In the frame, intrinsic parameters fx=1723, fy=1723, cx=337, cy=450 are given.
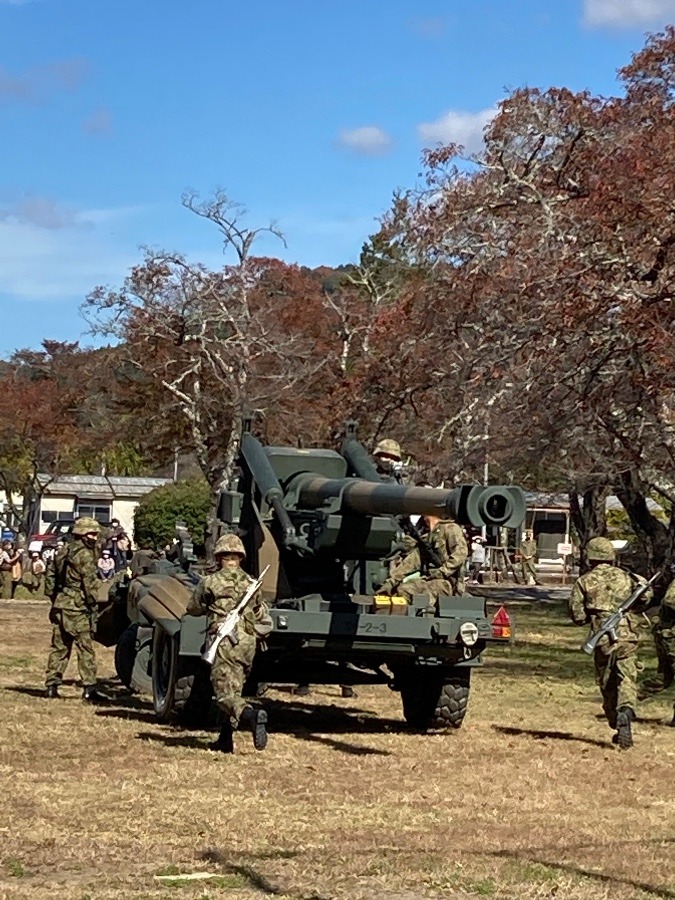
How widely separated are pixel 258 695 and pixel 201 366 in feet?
76.8

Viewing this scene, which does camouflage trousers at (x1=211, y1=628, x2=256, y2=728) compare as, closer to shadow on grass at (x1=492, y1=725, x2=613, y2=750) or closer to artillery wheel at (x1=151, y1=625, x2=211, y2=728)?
artillery wheel at (x1=151, y1=625, x2=211, y2=728)

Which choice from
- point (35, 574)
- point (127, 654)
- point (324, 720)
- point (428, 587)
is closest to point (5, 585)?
point (35, 574)

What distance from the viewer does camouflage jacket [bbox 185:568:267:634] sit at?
1223cm

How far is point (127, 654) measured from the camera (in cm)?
1628

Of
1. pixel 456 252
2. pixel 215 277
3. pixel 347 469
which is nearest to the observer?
pixel 347 469

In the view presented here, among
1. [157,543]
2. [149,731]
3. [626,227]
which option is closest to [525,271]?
[626,227]

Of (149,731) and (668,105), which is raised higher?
(668,105)

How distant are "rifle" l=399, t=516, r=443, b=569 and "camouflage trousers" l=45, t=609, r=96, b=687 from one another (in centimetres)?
316

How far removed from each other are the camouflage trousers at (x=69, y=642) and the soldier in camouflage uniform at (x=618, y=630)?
4503mm

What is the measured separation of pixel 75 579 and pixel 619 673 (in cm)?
508

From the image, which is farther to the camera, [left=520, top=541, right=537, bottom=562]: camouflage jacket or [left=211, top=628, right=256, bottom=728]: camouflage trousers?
[left=520, top=541, right=537, bottom=562]: camouflage jacket

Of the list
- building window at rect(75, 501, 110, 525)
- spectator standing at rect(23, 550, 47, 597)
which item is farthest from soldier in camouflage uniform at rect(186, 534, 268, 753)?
building window at rect(75, 501, 110, 525)

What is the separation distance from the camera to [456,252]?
2692 centimetres

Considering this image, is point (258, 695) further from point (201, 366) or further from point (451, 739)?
point (201, 366)
